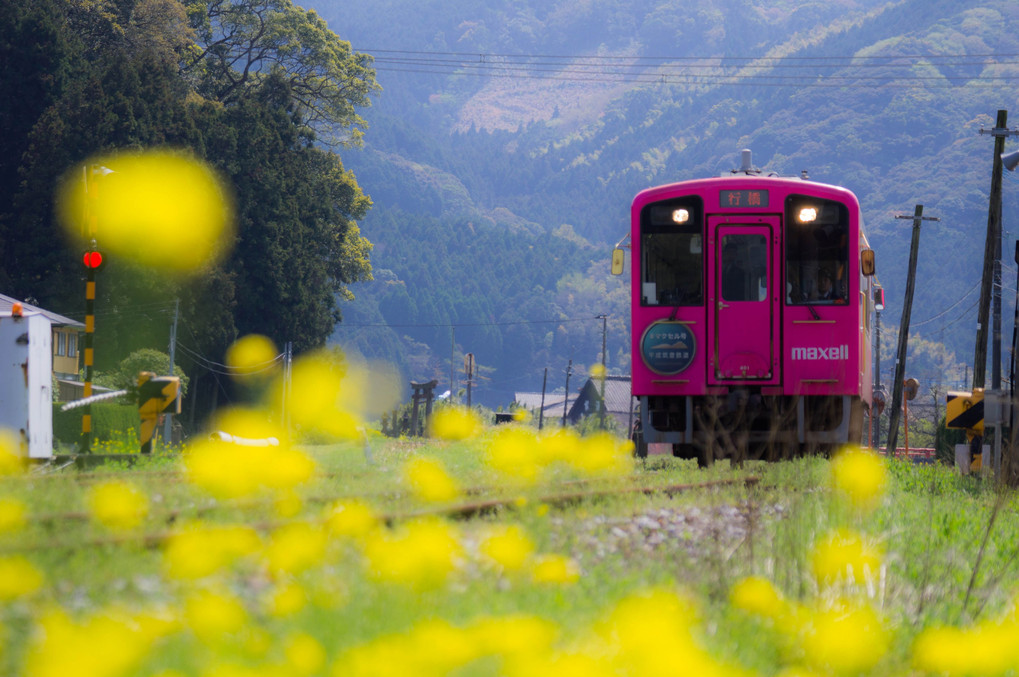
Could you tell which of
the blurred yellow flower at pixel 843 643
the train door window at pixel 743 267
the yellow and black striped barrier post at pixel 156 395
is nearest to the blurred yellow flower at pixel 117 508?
the blurred yellow flower at pixel 843 643

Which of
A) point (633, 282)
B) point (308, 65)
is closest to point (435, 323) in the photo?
point (308, 65)

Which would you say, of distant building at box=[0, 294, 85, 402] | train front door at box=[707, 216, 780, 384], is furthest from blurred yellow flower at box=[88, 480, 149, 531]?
distant building at box=[0, 294, 85, 402]

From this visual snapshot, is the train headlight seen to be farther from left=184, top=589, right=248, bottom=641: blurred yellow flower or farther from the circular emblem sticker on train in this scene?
left=184, top=589, right=248, bottom=641: blurred yellow flower

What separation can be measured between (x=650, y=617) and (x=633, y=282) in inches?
363

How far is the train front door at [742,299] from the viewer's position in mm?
11852

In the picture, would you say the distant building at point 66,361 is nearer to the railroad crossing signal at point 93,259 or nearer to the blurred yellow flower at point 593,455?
the railroad crossing signal at point 93,259

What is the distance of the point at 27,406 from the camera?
1148 centimetres

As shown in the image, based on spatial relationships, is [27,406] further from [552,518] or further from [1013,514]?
[1013,514]

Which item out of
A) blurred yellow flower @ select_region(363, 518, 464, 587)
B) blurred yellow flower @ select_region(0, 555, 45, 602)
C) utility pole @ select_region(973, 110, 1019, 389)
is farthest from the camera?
utility pole @ select_region(973, 110, 1019, 389)

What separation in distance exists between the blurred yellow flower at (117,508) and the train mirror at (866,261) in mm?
8202

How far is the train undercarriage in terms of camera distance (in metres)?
11.8

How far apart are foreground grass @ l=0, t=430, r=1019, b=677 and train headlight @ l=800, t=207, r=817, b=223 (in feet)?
14.6

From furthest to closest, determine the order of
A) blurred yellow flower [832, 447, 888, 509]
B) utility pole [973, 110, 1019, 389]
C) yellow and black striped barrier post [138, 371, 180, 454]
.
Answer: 1. utility pole [973, 110, 1019, 389]
2. yellow and black striped barrier post [138, 371, 180, 454]
3. blurred yellow flower [832, 447, 888, 509]

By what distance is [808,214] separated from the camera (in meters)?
11.9
